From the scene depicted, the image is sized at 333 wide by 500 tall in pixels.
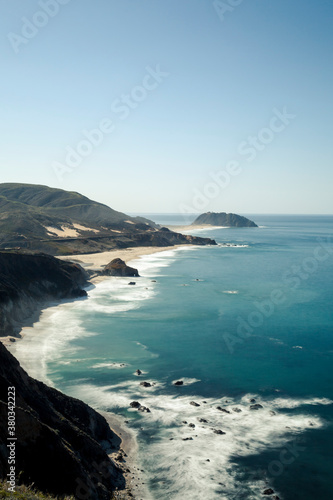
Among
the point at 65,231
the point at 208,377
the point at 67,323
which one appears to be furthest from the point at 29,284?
the point at 65,231

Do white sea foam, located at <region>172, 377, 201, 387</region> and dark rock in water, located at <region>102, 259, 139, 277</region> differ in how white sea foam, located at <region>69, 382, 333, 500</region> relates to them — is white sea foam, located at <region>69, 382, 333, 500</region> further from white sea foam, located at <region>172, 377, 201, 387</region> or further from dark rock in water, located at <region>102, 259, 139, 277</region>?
dark rock in water, located at <region>102, 259, 139, 277</region>

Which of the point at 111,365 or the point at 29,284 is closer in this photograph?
the point at 111,365

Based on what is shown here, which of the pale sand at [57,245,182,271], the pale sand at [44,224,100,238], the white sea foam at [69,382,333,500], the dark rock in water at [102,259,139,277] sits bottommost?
the white sea foam at [69,382,333,500]

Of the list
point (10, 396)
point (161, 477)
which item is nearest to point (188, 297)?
point (161, 477)

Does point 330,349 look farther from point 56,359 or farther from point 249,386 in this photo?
point 56,359

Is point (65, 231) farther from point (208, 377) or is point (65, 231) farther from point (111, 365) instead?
point (208, 377)

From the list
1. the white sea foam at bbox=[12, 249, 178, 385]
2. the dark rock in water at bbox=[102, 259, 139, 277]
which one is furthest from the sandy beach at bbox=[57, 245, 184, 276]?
the white sea foam at bbox=[12, 249, 178, 385]
